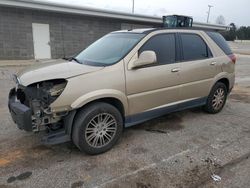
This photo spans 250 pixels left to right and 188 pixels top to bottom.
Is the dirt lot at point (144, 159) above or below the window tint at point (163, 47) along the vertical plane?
below

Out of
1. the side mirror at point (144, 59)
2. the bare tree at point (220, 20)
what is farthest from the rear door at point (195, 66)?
the bare tree at point (220, 20)

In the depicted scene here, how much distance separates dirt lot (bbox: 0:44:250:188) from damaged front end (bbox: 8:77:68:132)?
0.55 meters

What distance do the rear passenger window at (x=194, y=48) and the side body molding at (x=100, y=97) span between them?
160 centimetres

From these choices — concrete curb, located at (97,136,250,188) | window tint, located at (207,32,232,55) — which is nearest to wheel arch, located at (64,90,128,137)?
concrete curb, located at (97,136,250,188)

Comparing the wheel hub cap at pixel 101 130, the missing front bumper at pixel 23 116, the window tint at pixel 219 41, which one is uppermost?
the window tint at pixel 219 41

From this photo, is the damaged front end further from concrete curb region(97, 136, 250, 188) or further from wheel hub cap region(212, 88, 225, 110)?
wheel hub cap region(212, 88, 225, 110)

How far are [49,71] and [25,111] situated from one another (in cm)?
67

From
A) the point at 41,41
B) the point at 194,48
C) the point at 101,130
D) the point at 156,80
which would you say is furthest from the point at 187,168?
the point at 41,41

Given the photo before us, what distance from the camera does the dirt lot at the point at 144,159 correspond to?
3.18 metres

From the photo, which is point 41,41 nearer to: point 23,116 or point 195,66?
point 195,66

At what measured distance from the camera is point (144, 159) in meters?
3.71

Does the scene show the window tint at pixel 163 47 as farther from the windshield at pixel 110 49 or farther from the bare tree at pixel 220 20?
the bare tree at pixel 220 20

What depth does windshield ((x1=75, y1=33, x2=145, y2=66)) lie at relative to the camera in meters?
4.16

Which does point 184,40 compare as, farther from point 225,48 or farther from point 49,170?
point 49,170
